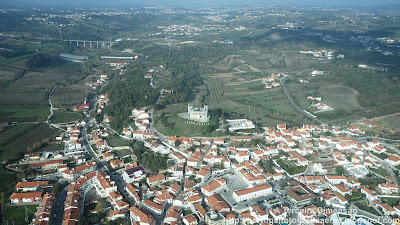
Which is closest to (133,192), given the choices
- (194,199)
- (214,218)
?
(194,199)

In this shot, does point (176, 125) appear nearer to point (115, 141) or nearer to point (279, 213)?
point (115, 141)

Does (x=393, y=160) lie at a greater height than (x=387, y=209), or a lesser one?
greater

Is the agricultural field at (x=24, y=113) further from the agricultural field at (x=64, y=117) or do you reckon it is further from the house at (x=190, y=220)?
the house at (x=190, y=220)

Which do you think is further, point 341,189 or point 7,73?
point 7,73

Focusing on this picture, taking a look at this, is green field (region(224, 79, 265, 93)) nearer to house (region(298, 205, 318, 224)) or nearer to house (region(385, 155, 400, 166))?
house (region(385, 155, 400, 166))

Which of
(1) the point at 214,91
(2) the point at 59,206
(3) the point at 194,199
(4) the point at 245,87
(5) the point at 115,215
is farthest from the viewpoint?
(4) the point at 245,87

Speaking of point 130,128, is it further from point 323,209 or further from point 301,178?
point 323,209
